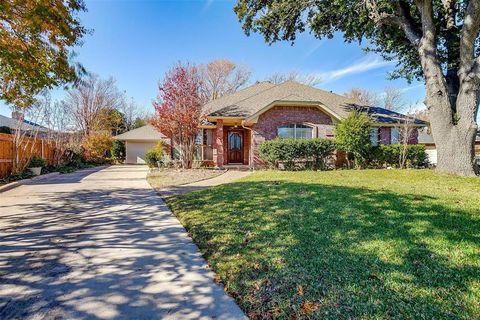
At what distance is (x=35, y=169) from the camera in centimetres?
1384

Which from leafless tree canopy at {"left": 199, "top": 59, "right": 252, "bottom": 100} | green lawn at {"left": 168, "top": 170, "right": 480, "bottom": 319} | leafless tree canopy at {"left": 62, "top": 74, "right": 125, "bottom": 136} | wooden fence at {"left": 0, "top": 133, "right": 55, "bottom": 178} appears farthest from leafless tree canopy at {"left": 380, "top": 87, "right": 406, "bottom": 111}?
wooden fence at {"left": 0, "top": 133, "right": 55, "bottom": 178}

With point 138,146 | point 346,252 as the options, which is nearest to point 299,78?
point 138,146

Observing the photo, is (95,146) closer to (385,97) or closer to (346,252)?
(346,252)

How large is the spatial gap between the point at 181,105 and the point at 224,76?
2367cm

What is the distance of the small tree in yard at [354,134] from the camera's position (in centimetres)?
1457

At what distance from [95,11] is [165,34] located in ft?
19.8

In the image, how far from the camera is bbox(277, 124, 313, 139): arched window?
16391 mm

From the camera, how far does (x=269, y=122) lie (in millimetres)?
16172

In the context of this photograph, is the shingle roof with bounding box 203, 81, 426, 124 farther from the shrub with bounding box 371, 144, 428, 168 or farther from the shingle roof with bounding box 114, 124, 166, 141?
the shingle roof with bounding box 114, 124, 166, 141

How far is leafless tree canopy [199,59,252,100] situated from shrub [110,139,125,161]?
13023 mm

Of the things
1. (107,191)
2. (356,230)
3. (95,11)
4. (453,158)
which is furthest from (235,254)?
(453,158)

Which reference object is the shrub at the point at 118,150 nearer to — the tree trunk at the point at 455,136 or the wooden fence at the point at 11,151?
the wooden fence at the point at 11,151

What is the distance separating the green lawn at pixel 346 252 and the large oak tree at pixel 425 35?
556cm

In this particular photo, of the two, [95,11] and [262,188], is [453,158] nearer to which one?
[262,188]
